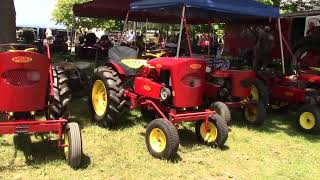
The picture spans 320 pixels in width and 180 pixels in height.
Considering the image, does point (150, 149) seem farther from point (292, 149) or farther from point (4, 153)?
point (292, 149)

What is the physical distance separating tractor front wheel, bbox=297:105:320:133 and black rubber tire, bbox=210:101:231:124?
1506 millimetres

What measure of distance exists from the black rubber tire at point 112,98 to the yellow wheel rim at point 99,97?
18cm

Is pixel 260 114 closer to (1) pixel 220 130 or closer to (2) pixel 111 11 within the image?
(1) pixel 220 130

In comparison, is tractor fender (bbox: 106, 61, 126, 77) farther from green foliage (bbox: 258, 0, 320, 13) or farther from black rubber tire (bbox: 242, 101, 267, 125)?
green foliage (bbox: 258, 0, 320, 13)

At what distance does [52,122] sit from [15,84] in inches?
23.1

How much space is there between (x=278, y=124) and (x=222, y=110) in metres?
1.79

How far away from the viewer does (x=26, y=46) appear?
5355mm

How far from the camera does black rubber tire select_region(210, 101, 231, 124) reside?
22.3 ft

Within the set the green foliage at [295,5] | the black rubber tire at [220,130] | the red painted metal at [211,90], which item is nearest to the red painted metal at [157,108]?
the black rubber tire at [220,130]

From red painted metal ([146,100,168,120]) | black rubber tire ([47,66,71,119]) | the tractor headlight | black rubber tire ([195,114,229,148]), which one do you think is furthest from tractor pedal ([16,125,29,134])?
black rubber tire ([195,114,229,148])

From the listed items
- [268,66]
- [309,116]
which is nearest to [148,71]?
[309,116]

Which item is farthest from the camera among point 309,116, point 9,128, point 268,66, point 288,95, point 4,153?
point 268,66

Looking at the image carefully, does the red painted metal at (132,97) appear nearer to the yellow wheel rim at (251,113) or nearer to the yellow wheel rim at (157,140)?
the yellow wheel rim at (157,140)

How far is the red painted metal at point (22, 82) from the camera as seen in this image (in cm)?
476
